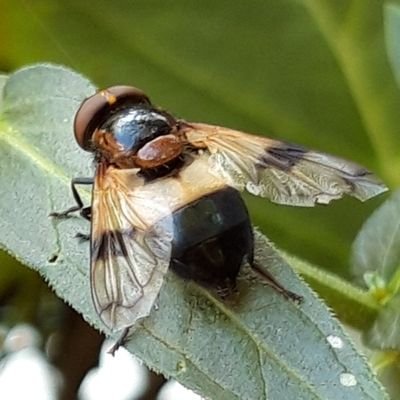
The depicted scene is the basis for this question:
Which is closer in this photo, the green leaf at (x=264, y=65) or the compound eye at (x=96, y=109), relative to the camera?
the compound eye at (x=96, y=109)

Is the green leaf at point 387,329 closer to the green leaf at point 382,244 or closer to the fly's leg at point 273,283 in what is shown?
the green leaf at point 382,244

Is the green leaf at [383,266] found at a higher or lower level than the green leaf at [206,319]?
lower

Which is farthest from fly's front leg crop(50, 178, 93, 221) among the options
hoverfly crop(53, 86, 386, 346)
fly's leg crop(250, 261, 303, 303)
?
fly's leg crop(250, 261, 303, 303)

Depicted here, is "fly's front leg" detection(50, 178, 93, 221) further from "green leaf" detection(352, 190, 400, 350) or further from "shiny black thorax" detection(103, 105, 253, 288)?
"green leaf" detection(352, 190, 400, 350)

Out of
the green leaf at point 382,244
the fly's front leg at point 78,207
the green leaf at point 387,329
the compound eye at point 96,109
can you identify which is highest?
the compound eye at point 96,109

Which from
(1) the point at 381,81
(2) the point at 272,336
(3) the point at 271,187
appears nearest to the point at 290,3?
(1) the point at 381,81

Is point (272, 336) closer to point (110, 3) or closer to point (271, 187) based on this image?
point (271, 187)

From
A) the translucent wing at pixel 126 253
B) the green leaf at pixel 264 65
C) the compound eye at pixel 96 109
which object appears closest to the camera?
the translucent wing at pixel 126 253

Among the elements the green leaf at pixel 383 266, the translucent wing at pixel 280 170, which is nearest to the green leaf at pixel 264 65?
the green leaf at pixel 383 266
